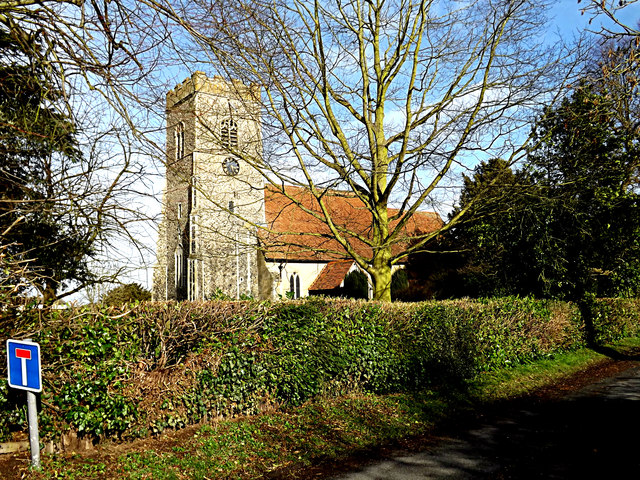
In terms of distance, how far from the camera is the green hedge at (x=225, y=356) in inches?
229

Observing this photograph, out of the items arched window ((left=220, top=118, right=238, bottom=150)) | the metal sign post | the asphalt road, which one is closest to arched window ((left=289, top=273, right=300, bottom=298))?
arched window ((left=220, top=118, right=238, bottom=150))

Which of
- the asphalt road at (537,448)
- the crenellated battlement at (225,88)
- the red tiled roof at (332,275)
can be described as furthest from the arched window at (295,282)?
the asphalt road at (537,448)

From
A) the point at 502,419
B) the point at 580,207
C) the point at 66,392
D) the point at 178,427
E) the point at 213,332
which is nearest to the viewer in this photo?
the point at 66,392

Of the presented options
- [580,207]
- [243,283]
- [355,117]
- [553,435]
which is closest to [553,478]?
[553,435]

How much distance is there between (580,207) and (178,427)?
1479 centimetres

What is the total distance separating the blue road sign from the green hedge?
0.28 metres

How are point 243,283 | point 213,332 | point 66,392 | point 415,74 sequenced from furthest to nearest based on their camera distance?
point 243,283 < point 415,74 < point 213,332 < point 66,392

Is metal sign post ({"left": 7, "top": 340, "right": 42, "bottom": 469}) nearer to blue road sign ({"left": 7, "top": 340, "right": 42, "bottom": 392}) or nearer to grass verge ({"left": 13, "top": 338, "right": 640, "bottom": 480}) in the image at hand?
blue road sign ({"left": 7, "top": 340, "right": 42, "bottom": 392})

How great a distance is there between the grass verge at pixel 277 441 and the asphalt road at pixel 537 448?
69cm

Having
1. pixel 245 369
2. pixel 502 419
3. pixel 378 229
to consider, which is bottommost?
pixel 502 419

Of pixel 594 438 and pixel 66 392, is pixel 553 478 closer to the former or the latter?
pixel 594 438

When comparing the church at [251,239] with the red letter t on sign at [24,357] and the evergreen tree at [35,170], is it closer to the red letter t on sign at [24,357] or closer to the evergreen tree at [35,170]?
the evergreen tree at [35,170]

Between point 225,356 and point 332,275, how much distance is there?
25.7 metres

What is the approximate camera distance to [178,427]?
677 cm
